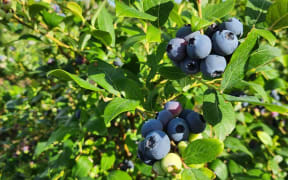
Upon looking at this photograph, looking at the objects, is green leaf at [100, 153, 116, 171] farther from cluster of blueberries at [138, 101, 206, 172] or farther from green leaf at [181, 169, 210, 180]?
green leaf at [181, 169, 210, 180]

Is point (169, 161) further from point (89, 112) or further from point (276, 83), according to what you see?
point (276, 83)

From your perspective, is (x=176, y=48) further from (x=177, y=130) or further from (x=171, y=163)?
(x=171, y=163)

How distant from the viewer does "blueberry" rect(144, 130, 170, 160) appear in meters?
0.72

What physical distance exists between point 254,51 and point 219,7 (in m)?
0.22

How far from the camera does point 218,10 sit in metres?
0.78

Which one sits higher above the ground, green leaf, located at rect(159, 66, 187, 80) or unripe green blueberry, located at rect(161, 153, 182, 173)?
green leaf, located at rect(159, 66, 187, 80)

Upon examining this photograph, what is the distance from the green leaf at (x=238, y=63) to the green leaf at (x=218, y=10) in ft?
0.47

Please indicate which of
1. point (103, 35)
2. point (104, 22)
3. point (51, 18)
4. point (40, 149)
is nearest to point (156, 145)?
point (103, 35)

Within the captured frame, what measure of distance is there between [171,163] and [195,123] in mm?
188

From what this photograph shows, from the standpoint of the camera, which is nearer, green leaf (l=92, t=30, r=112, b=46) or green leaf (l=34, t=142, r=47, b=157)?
green leaf (l=92, t=30, r=112, b=46)

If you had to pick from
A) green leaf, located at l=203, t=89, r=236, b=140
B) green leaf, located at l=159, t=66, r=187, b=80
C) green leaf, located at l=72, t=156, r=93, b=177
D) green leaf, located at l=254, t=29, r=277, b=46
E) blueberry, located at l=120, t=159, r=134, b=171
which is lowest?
blueberry, located at l=120, t=159, r=134, b=171

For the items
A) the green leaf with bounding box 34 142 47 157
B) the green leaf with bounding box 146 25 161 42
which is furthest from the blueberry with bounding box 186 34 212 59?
the green leaf with bounding box 34 142 47 157

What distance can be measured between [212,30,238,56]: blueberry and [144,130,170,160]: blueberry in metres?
0.37

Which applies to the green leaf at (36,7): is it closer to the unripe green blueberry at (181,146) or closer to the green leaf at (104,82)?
the green leaf at (104,82)
